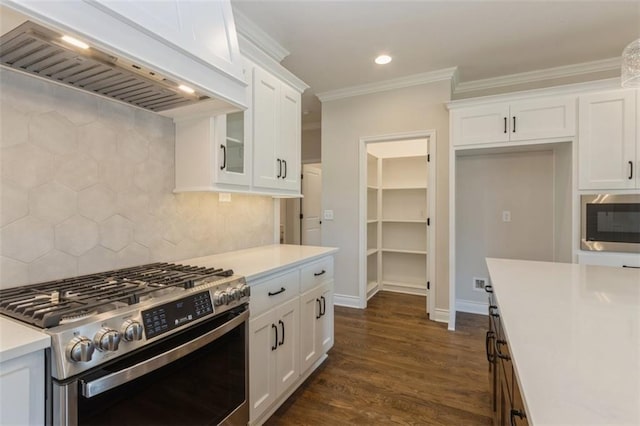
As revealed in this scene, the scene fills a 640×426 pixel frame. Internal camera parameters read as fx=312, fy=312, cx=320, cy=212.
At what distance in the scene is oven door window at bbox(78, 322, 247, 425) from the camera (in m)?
0.97

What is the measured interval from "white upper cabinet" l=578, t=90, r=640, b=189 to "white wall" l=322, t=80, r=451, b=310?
3.77 ft

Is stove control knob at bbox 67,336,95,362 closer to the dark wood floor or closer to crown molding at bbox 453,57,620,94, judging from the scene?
the dark wood floor

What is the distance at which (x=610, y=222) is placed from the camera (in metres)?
2.56

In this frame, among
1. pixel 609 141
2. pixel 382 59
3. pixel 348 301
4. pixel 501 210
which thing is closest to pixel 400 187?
pixel 501 210

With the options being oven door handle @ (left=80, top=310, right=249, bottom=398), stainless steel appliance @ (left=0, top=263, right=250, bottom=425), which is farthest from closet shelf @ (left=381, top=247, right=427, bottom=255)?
Result: oven door handle @ (left=80, top=310, right=249, bottom=398)

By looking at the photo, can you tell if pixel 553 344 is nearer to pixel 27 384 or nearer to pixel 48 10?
pixel 27 384

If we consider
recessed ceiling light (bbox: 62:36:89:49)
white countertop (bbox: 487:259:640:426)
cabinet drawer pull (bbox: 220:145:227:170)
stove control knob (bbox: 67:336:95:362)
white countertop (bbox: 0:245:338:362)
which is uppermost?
recessed ceiling light (bbox: 62:36:89:49)

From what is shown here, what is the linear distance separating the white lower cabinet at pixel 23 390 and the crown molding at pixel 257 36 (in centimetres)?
232

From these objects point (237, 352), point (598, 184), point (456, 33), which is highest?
point (456, 33)

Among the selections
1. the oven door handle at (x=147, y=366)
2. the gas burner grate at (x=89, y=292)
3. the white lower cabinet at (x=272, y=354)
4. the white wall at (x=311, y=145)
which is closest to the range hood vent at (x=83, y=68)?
the gas burner grate at (x=89, y=292)

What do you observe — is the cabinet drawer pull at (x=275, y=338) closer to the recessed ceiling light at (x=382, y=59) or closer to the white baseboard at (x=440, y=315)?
the white baseboard at (x=440, y=315)

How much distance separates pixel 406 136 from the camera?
361cm

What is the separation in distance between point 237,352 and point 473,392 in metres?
1.67

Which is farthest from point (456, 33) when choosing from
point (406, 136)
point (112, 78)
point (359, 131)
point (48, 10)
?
point (48, 10)
